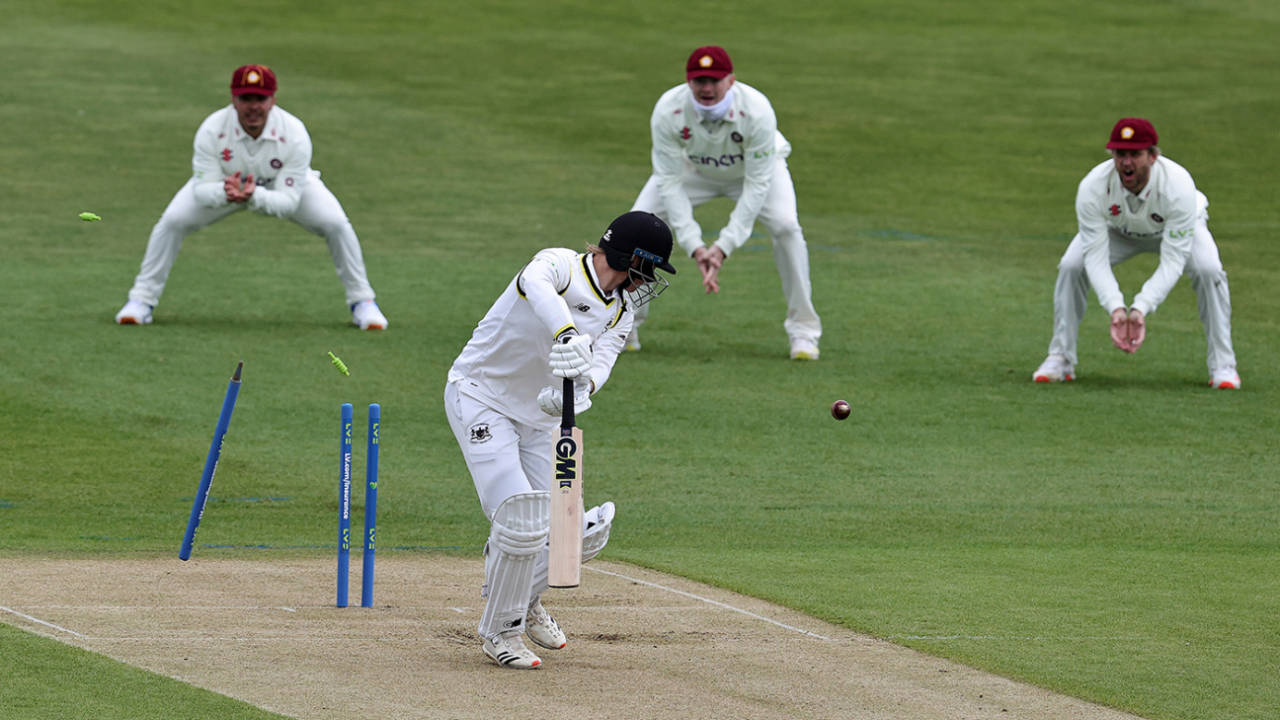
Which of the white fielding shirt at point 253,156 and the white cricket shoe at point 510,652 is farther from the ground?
the white fielding shirt at point 253,156

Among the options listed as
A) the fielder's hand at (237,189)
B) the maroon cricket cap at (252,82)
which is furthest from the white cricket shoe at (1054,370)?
the maroon cricket cap at (252,82)

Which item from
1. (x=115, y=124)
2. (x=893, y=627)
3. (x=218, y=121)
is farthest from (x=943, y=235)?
(x=893, y=627)

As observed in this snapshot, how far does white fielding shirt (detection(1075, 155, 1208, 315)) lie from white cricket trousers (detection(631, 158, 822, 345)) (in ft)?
7.41

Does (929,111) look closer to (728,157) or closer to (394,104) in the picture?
(394,104)

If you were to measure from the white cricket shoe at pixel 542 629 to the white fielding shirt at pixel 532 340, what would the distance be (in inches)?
30.7

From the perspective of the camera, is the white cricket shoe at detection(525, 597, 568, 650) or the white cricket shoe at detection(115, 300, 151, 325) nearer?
the white cricket shoe at detection(525, 597, 568, 650)


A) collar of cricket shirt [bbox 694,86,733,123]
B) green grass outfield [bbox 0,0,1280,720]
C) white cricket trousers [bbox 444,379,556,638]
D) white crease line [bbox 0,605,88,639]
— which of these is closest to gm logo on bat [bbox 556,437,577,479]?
white cricket trousers [bbox 444,379,556,638]

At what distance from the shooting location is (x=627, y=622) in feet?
27.4

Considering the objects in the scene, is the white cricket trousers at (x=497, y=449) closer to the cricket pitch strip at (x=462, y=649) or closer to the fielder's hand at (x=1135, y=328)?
the cricket pitch strip at (x=462, y=649)

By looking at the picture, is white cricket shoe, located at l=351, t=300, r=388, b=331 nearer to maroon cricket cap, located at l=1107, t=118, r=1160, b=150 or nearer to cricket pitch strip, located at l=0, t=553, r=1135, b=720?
maroon cricket cap, located at l=1107, t=118, r=1160, b=150

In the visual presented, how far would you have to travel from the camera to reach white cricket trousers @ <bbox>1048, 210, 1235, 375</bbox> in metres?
14.3

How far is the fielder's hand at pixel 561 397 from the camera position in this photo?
24.1ft

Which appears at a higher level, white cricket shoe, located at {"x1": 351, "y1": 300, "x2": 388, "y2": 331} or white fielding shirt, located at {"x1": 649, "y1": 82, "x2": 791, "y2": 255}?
white fielding shirt, located at {"x1": 649, "y1": 82, "x2": 791, "y2": 255}

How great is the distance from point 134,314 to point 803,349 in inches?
217
